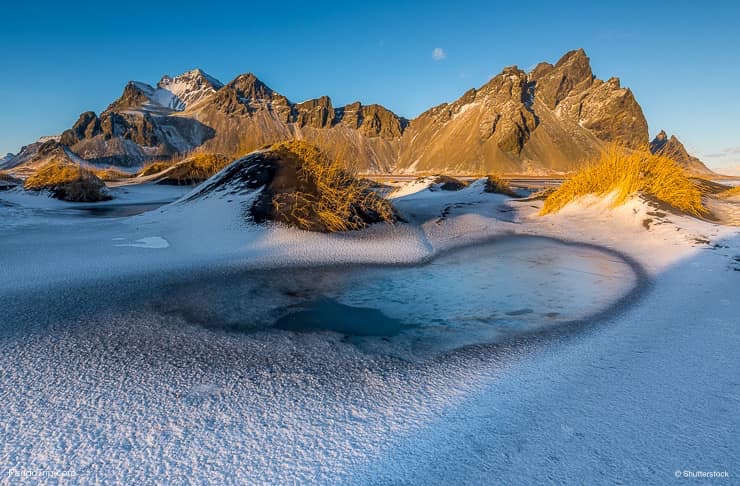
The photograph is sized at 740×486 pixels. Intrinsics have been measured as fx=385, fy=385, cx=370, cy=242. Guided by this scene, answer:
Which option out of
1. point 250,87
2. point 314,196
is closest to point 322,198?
point 314,196

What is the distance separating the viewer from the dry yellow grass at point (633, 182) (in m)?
7.34

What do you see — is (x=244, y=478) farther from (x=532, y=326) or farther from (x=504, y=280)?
(x=504, y=280)

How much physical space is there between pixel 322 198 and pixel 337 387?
4556mm

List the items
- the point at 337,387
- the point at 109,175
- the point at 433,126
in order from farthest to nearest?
the point at 433,126 < the point at 109,175 < the point at 337,387

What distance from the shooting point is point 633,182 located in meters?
7.52

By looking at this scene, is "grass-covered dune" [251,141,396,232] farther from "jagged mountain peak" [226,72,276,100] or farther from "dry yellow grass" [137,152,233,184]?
"jagged mountain peak" [226,72,276,100]

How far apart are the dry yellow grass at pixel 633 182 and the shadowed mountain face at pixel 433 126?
67208mm

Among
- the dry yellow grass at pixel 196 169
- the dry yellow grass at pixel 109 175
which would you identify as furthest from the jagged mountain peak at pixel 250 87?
the dry yellow grass at pixel 196 169

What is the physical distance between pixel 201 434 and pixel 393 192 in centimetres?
1369

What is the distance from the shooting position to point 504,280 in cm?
400

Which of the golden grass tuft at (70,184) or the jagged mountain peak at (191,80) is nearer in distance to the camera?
the golden grass tuft at (70,184)

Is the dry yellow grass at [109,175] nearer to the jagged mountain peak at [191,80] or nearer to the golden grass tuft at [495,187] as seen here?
the golden grass tuft at [495,187]

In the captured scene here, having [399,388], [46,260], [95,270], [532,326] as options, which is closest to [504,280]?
[532,326]

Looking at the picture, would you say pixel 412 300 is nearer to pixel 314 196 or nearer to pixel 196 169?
pixel 314 196
